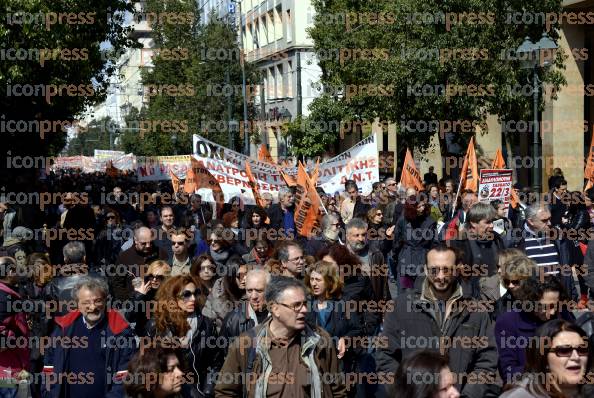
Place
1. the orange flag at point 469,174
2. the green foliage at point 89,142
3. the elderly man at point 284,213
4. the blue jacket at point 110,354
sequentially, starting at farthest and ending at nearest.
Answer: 1. the green foliage at point 89,142
2. the orange flag at point 469,174
3. the elderly man at point 284,213
4. the blue jacket at point 110,354

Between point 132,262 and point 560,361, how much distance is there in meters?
6.19

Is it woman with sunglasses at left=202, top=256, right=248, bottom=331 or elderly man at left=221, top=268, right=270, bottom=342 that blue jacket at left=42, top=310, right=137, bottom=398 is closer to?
elderly man at left=221, top=268, right=270, bottom=342

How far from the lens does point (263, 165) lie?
18953 millimetres

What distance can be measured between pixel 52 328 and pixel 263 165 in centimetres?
1174

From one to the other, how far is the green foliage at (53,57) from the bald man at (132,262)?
11363mm

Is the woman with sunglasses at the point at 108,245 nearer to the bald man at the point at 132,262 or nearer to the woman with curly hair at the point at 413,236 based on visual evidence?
the bald man at the point at 132,262

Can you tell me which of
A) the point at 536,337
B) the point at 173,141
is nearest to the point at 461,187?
the point at 536,337

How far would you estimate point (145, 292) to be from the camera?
8.38 m

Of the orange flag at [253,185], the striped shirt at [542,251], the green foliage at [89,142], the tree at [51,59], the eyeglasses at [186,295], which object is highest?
the green foliage at [89,142]

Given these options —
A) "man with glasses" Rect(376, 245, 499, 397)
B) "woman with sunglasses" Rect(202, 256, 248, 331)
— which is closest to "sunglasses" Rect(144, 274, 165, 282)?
"woman with sunglasses" Rect(202, 256, 248, 331)

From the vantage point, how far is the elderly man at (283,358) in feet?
18.2

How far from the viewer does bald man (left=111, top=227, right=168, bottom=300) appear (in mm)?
10094

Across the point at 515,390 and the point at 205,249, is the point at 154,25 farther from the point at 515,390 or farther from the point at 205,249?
the point at 515,390

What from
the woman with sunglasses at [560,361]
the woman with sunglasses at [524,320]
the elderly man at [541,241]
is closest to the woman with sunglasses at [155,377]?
the woman with sunglasses at [560,361]
